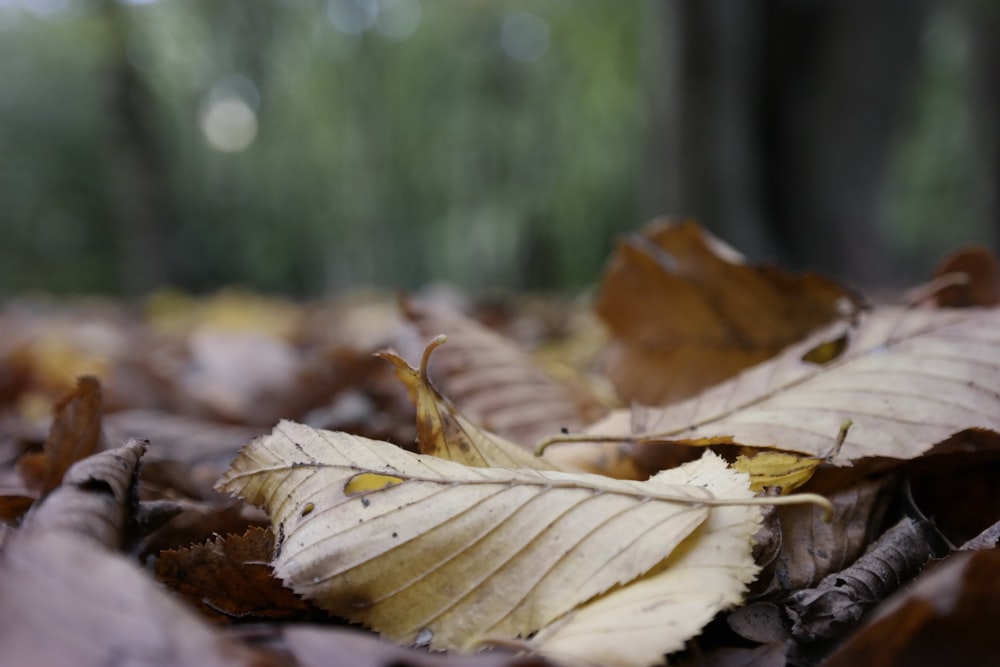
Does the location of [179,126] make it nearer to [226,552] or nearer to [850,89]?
[850,89]

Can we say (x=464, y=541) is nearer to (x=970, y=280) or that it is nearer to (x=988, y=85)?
(x=970, y=280)

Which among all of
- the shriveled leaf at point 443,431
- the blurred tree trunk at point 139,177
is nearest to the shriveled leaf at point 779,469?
the shriveled leaf at point 443,431

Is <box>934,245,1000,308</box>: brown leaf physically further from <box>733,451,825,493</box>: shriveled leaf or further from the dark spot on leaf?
the dark spot on leaf

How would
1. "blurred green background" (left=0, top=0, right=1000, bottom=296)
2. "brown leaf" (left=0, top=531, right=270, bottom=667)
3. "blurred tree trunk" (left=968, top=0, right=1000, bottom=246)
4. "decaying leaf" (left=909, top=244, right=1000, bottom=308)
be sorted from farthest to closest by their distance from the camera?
"blurred tree trunk" (left=968, top=0, right=1000, bottom=246), "blurred green background" (left=0, top=0, right=1000, bottom=296), "decaying leaf" (left=909, top=244, right=1000, bottom=308), "brown leaf" (left=0, top=531, right=270, bottom=667)

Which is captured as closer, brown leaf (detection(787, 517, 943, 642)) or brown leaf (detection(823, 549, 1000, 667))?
brown leaf (detection(823, 549, 1000, 667))

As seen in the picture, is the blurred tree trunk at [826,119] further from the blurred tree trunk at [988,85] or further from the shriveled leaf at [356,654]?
the shriveled leaf at [356,654]

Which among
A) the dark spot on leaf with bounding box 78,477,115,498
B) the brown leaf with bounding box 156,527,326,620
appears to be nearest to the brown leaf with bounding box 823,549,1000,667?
the brown leaf with bounding box 156,527,326,620
